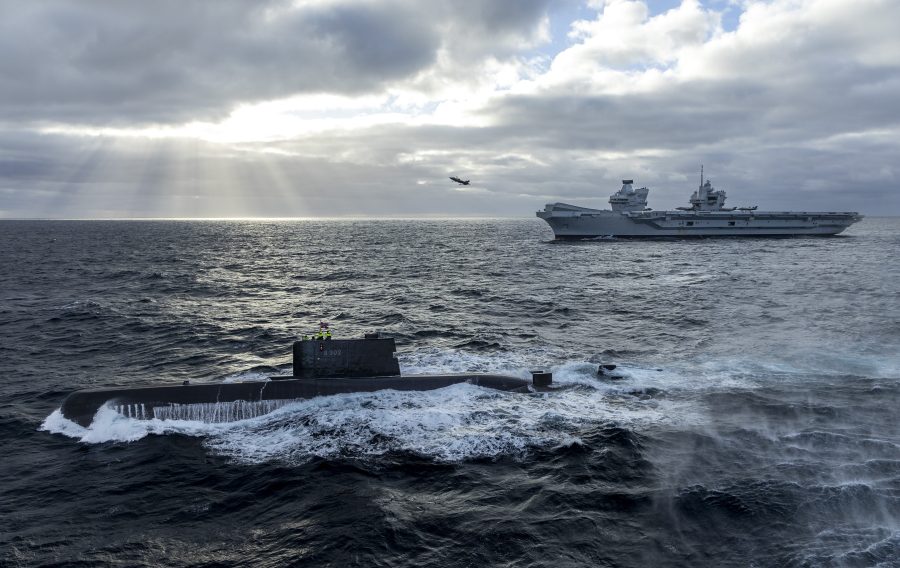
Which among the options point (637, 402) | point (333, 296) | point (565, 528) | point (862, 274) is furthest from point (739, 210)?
point (565, 528)

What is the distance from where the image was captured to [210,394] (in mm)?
18828

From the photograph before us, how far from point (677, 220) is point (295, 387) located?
355ft

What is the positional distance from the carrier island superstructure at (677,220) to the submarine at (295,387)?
321ft

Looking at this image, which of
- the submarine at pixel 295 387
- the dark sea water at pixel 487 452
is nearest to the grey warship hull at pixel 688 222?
the dark sea water at pixel 487 452

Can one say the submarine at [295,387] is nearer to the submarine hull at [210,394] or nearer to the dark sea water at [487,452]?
the submarine hull at [210,394]

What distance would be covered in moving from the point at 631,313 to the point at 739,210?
314 ft

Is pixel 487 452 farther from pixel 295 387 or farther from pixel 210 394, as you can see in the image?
pixel 210 394

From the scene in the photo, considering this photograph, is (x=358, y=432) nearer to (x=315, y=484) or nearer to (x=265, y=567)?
(x=315, y=484)

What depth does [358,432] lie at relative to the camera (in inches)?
675

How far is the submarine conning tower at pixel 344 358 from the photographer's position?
20078 millimetres

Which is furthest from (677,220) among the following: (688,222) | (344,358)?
(344,358)

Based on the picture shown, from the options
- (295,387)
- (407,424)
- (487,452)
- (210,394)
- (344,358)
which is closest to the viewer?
(487,452)

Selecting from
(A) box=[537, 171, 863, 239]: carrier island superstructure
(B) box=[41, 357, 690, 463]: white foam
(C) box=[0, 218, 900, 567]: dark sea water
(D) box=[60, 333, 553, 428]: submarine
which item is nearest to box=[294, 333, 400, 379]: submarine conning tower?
(D) box=[60, 333, 553, 428]: submarine

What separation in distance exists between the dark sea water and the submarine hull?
17.9 inches
